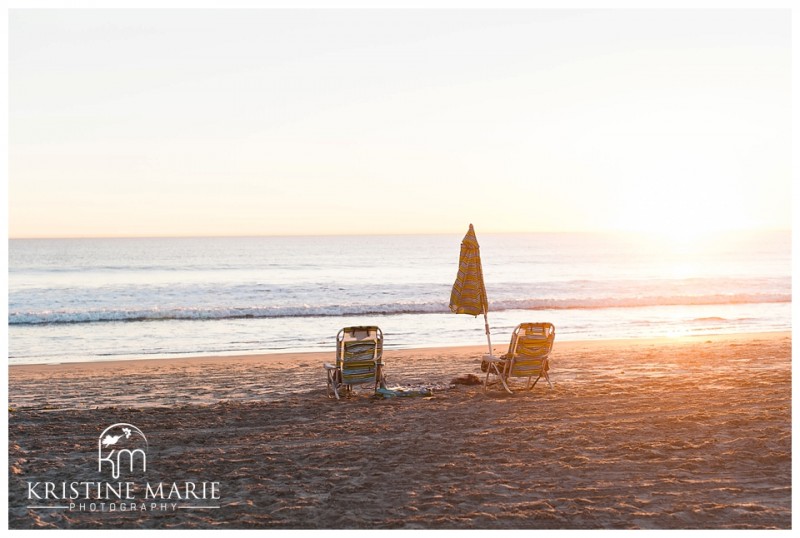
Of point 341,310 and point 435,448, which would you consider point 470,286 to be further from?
point 341,310

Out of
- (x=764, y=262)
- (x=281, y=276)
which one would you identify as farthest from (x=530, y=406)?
(x=764, y=262)

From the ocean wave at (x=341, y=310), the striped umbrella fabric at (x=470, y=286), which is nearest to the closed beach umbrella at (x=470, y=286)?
the striped umbrella fabric at (x=470, y=286)

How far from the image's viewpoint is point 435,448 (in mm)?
7387

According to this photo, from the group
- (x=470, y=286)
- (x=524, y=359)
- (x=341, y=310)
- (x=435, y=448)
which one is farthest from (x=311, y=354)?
(x=341, y=310)

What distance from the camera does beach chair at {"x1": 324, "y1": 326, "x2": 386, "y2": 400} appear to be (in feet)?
33.0

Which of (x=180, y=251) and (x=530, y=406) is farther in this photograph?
(x=180, y=251)

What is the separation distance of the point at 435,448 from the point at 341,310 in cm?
2066

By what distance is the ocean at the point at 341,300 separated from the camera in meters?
19.2

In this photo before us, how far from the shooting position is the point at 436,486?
626 cm

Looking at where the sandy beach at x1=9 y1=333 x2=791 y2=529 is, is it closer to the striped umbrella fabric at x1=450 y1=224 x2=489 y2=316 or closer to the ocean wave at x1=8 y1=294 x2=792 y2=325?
the striped umbrella fabric at x1=450 y1=224 x2=489 y2=316

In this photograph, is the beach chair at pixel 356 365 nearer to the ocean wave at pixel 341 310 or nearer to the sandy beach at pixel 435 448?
the sandy beach at pixel 435 448

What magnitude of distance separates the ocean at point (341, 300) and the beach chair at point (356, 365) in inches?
266

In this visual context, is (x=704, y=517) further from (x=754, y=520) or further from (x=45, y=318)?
(x=45, y=318)

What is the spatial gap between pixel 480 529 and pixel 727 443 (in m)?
3.12
